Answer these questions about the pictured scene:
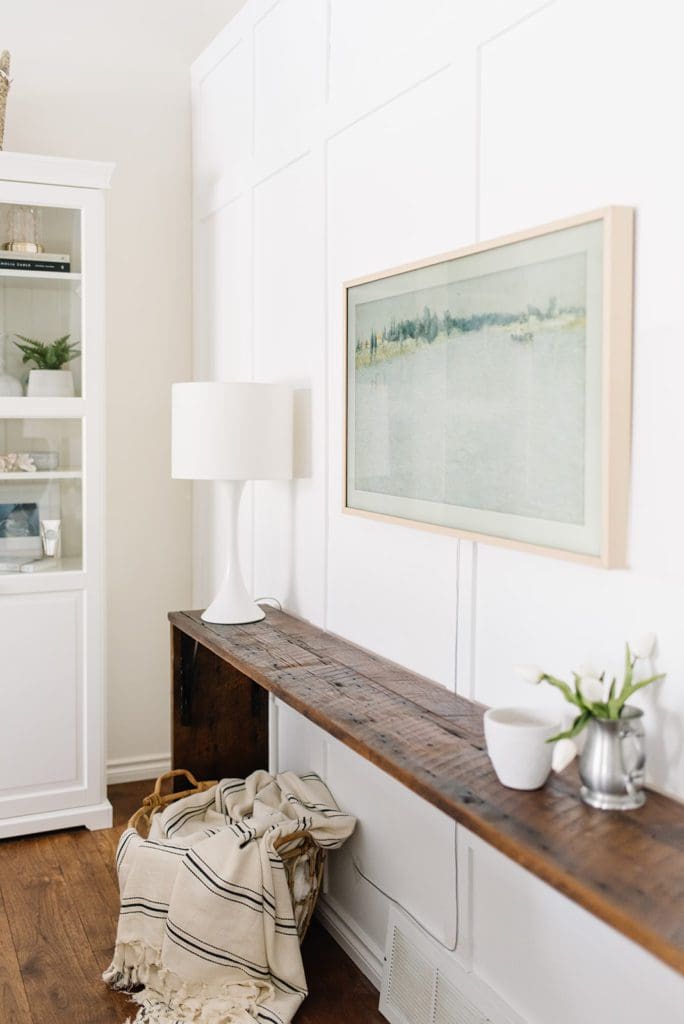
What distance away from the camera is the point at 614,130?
1.48 meters

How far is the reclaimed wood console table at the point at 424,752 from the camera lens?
1.16m

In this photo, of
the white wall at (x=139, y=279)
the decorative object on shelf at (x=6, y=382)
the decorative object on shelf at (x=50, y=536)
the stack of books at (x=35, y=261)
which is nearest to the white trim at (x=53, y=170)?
the stack of books at (x=35, y=261)

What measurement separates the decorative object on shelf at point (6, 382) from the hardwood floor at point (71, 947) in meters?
1.44

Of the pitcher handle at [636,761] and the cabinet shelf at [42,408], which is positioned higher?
the cabinet shelf at [42,408]

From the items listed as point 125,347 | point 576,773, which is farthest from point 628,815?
point 125,347

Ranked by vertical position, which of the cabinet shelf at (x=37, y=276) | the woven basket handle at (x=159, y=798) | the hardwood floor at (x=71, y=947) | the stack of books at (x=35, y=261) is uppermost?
the stack of books at (x=35, y=261)

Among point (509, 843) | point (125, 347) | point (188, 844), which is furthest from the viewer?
point (125, 347)

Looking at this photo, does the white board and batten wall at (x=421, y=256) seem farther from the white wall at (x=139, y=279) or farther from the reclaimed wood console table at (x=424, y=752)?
the white wall at (x=139, y=279)

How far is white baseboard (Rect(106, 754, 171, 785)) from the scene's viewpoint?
3.58 m

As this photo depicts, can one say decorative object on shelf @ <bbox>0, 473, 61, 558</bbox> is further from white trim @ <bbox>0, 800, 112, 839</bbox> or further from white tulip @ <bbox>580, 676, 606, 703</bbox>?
white tulip @ <bbox>580, 676, 606, 703</bbox>

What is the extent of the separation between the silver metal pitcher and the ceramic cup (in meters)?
0.07

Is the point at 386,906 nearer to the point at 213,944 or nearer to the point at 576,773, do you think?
the point at 213,944

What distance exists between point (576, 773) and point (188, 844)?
1097mm

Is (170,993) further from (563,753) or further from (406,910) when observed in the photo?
(563,753)
